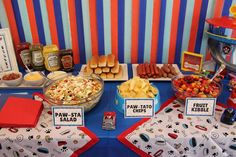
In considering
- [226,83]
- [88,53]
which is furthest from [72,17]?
[226,83]

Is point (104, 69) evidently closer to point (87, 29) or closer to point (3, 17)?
point (87, 29)

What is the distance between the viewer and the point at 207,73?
1.29m

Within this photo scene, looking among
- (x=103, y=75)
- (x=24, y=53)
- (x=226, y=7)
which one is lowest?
(x=103, y=75)

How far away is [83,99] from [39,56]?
574 mm

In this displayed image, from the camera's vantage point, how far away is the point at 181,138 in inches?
36.3

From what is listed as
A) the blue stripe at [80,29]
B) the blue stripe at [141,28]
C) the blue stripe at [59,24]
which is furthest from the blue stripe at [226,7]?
the blue stripe at [59,24]

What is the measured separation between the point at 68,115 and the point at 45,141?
0.13m

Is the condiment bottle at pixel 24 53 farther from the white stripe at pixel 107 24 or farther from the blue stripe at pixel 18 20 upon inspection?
the white stripe at pixel 107 24

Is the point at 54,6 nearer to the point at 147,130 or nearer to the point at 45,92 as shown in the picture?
the point at 45,92

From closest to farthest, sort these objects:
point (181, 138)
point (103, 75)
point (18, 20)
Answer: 1. point (181, 138)
2. point (103, 75)
3. point (18, 20)

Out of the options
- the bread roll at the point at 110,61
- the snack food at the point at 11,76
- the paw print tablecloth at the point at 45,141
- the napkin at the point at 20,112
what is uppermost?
the bread roll at the point at 110,61

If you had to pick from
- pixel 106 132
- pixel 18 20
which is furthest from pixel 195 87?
pixel 18 20

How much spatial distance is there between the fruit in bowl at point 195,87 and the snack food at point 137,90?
0.39 feet

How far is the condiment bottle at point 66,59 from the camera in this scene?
1.37m
